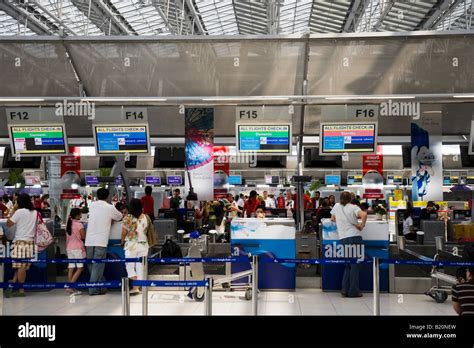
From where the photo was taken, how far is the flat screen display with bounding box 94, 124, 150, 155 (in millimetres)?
12297

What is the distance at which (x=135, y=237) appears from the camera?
959cm

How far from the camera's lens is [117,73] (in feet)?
37.7

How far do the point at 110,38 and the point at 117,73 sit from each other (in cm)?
134

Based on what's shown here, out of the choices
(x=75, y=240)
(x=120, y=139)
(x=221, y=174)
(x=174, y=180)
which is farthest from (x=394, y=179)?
(x=75, y=240)

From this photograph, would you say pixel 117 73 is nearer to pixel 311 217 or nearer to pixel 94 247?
pixel 94 247

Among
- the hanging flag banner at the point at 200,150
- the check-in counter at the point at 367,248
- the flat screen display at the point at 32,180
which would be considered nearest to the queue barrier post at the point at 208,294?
the check-in counter at the point at 367,248

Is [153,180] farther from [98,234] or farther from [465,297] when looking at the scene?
[465,297]

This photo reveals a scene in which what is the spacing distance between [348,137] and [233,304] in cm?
472

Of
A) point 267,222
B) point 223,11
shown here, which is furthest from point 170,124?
point 223,11

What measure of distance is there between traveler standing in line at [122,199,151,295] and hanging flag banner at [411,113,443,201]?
5.89m

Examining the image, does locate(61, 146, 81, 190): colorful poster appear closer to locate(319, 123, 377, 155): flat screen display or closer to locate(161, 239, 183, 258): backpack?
locate(161, 239, 183, 258): backpack

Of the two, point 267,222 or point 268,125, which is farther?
point 268,125

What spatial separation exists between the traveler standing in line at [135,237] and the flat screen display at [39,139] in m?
3.58

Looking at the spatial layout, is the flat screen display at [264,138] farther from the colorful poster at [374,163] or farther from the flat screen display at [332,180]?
the flat screen display at [332,180]
